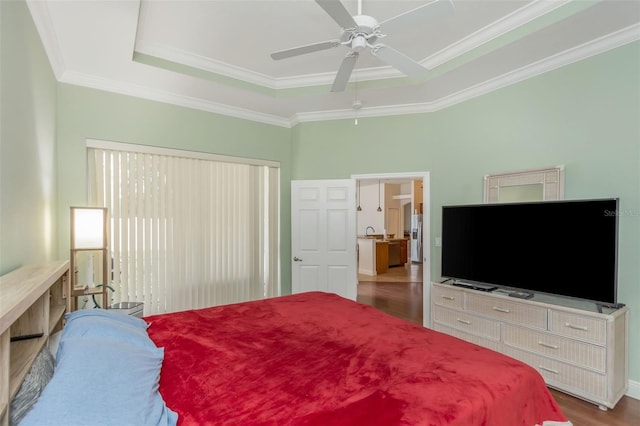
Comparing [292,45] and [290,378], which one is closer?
[290,378]

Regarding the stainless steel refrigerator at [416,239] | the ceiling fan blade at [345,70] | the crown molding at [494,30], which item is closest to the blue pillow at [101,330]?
the ceiling fan blade at [345,70]

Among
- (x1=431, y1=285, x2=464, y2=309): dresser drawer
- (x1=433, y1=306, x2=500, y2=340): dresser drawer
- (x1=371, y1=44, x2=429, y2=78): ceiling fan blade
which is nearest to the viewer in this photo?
(x1=371, y1=44, x2=429, y2=78): ceiling fan blade

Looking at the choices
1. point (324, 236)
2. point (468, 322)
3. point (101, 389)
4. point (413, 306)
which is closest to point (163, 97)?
point (324, 236)

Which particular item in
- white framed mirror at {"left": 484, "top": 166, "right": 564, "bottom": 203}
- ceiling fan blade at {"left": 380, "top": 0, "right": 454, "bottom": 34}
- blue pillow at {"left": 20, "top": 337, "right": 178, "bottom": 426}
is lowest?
blue pillow at {"left": 20, "top": 337, "right": 178, "bottom": 426}

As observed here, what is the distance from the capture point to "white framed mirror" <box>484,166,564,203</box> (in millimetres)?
2908

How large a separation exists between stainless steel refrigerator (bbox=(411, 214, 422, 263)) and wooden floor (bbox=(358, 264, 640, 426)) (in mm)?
875

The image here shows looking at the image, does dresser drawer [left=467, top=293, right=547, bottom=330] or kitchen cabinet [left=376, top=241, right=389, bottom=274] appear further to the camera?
kitchen cabinet [left=376, top=241, right=389, bottom=274]

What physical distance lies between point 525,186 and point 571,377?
1.73 m

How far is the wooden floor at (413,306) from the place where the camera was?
7.37 feet

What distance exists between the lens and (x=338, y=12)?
179 centimetres

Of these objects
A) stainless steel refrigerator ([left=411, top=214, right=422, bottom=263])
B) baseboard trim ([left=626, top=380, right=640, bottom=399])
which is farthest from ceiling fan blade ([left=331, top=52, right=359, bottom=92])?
stainless steel refrigerator ([left=411, top=214, right=422, bottom=263])

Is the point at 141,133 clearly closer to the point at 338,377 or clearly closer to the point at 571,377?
the point at 338,377

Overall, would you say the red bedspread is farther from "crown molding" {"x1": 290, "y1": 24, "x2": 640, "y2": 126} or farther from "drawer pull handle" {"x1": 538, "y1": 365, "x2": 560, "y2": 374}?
"crown molding" {"x1": 290, "y1": 24, "x2": 640, "y2": 126}

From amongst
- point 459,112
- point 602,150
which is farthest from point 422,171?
point 602,150
